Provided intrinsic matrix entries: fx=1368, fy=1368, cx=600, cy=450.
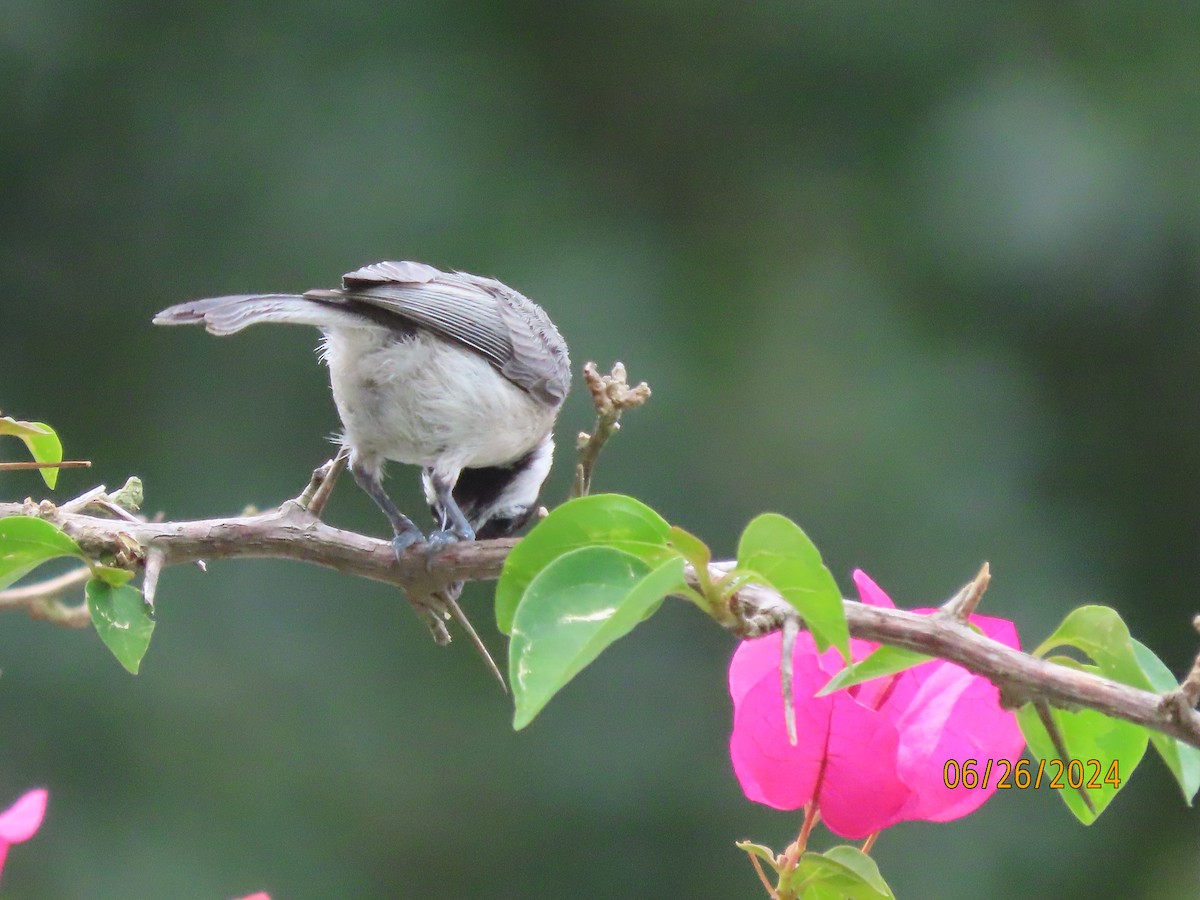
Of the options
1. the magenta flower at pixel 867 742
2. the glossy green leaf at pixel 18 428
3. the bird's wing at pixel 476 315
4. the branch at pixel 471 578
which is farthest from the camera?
the bird's wing at pixel 476 315

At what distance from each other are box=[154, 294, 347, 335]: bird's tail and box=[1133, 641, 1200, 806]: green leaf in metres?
1.27

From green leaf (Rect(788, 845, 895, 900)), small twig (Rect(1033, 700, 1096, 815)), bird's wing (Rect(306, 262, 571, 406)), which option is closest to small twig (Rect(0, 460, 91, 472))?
green leaf (Rect(788, 845, 895, 900))

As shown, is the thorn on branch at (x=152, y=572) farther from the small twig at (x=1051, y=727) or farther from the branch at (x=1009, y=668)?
the small twig at (x=1051, y=727)

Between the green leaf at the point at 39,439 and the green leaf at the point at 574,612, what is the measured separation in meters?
0.74

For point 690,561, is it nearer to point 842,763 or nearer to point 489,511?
point 842,763

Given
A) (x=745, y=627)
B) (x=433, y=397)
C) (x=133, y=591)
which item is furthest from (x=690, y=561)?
(x=433, y=397)

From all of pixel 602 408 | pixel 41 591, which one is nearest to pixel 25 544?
pixel 41 591

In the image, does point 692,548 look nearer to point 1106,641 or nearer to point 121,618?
point 1106,641

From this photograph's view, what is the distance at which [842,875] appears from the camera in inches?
48.9

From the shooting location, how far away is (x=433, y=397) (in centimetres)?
269

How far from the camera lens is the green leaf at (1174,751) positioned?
115 cm

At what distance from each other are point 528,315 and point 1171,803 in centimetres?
452

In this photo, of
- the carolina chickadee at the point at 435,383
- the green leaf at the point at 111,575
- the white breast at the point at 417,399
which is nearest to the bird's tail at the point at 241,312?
the carolina chickadee at the point at 435,383

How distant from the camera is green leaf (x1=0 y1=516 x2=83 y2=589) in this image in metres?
1.33
